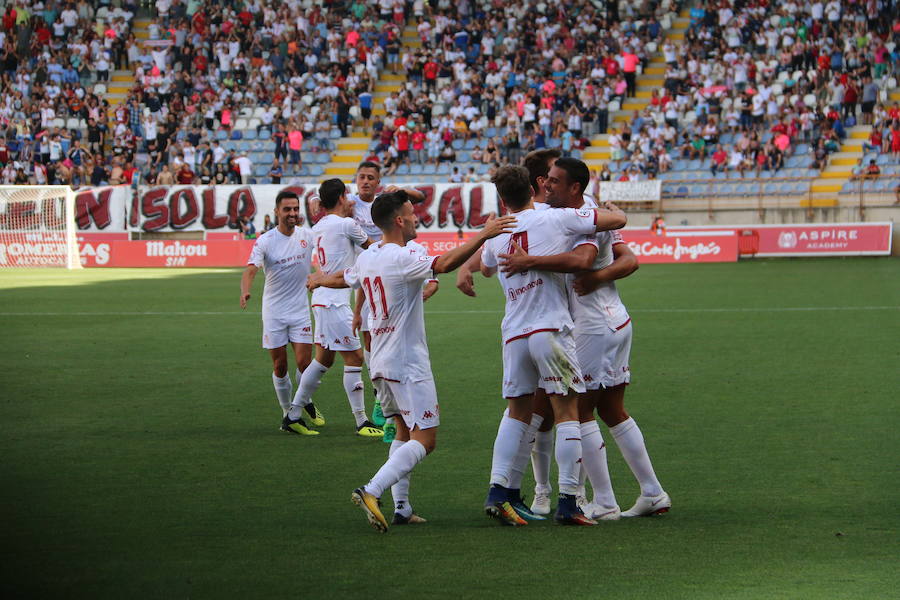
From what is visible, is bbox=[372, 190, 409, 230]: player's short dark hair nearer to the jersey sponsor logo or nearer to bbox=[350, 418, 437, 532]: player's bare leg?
the jersey sponsor logo

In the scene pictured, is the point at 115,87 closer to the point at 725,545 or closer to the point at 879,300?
the point at 879,300

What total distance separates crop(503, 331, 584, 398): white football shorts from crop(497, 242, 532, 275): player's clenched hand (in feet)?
1.28

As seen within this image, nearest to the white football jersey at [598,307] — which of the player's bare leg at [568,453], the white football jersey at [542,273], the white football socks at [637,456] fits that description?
the white football jersey at [542,273]

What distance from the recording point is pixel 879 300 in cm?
2159

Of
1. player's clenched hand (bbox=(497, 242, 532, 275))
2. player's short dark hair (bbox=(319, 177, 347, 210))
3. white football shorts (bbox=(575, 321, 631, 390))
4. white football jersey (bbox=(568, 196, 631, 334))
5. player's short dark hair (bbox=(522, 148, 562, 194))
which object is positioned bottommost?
white football shorts (bbox=(575, 321, 631, 390))

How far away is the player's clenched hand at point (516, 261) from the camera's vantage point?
6455mm

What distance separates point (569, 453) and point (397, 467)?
0.97 meters

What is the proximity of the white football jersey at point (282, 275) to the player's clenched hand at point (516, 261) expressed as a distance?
4369mm

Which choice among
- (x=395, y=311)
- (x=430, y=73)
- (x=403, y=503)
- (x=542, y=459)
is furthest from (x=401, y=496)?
(x=430, y=73)

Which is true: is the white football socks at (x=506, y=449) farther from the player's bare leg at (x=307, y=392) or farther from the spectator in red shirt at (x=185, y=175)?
the spectator in red shirt at (x=185, y=175)

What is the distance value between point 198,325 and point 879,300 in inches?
483

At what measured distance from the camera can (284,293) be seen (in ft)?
35.1

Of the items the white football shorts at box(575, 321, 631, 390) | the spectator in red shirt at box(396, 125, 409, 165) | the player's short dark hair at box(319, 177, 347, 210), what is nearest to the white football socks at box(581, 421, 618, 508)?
the white football shorts at box(575, 321, 631, 390)

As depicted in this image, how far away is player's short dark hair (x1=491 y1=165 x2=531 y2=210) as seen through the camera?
22.0ft
